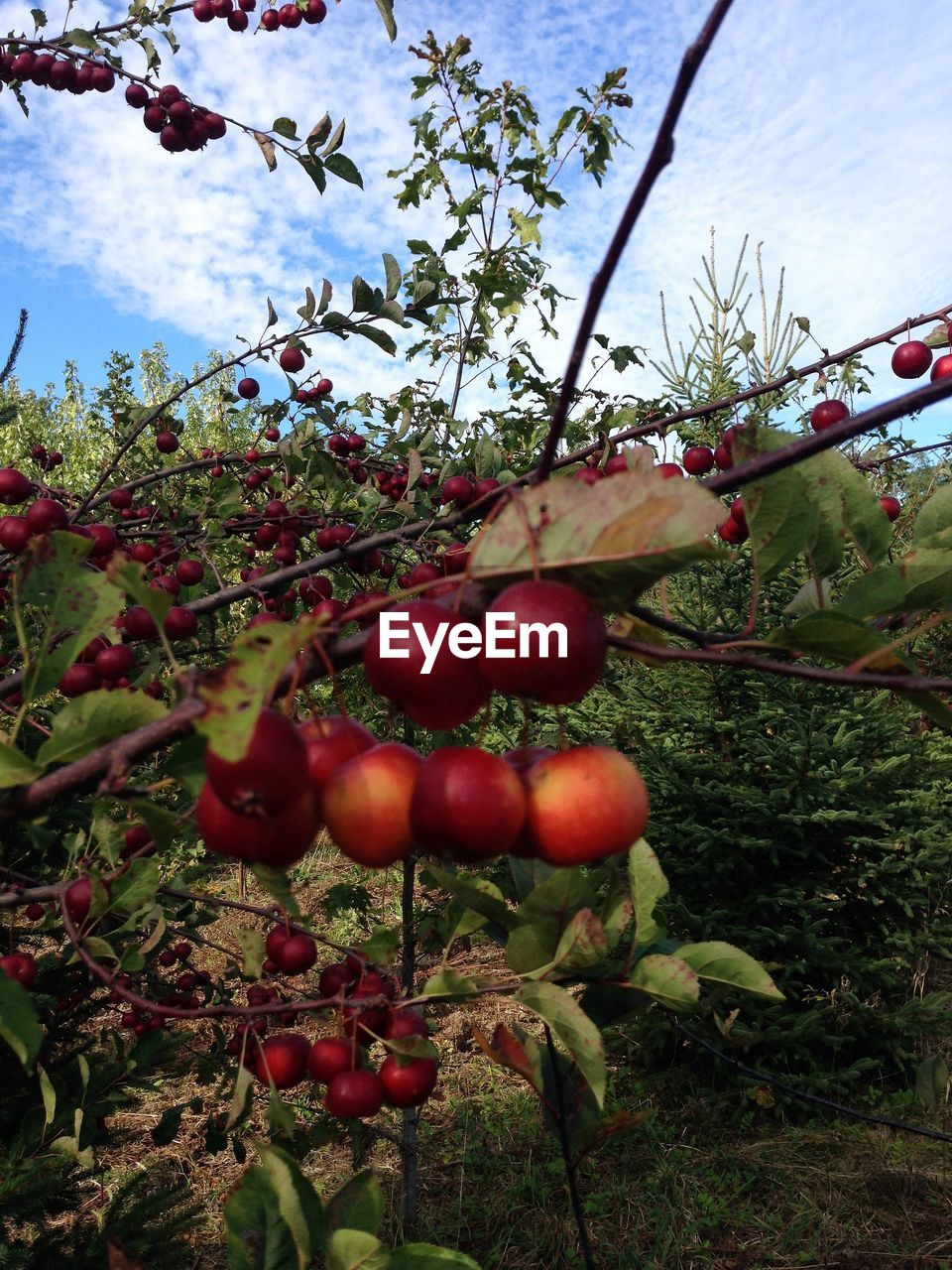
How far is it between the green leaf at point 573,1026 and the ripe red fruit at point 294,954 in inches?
31.9

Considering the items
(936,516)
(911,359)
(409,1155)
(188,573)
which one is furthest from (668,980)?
(409,1155)

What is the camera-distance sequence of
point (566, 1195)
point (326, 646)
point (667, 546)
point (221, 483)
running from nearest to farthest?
point (667, 546) → point (326, 646) → point (221, 483) → point (566, 1195)

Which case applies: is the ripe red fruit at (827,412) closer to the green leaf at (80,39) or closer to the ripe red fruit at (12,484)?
the ripe red fruit at (12,484)

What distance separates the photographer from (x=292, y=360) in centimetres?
250

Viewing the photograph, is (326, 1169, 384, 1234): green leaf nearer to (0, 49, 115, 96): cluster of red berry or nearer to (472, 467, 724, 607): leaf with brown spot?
(472, 467, 724, 607): leaf with brown spot

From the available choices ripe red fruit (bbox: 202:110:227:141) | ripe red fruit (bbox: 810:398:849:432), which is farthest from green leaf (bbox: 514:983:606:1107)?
ripe red fruit (bbox: 202:110:227:141)

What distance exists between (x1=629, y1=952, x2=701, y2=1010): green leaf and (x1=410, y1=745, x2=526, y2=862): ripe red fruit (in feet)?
1.59

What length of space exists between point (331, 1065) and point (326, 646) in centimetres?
99

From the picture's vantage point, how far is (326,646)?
0.67 metres

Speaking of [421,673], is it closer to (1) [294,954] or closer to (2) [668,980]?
(2) [668,980]

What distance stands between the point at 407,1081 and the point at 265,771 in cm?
100

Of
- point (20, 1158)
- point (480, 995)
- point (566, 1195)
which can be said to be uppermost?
point (480, 995)

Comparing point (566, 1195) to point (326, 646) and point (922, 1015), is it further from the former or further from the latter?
point (326, 646)

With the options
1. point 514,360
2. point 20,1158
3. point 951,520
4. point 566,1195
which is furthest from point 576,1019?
point 514,360
